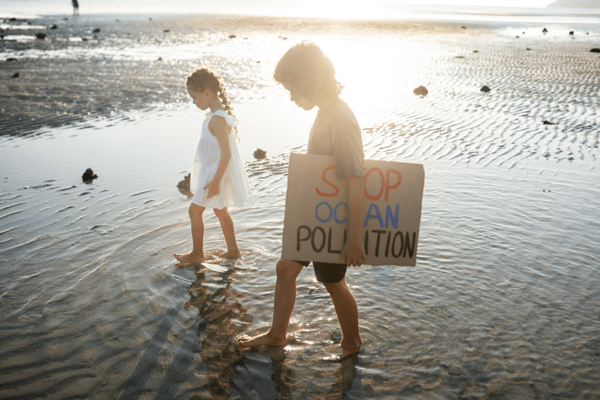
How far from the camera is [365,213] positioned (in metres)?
2.80

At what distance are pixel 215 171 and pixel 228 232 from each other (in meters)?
0.67

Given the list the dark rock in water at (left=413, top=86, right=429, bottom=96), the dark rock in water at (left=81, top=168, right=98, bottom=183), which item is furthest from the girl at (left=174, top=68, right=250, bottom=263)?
the dark rock in water at (left=413, top=86, right=429, bottom=96)

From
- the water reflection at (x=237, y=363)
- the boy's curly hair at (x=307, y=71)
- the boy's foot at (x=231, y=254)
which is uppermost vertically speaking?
the boy's curly hair at (x=307, y=71)

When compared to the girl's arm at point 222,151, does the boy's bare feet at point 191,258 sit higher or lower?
lower

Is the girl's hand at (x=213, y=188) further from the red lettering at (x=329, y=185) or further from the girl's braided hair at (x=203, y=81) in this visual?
the red lettering at (x=329, y=185)

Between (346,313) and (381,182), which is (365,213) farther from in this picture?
(346,313)

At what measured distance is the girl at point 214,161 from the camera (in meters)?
4.23

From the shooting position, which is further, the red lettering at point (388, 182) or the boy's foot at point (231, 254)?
the boy's foot at point (231, 254)

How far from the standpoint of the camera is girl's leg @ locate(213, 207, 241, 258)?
4.54 metres

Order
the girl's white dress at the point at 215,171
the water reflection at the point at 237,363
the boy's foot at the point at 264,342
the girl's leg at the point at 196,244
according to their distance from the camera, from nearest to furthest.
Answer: the water reflection at the point at 237,363 → the boy's foot at the point at 264,342 → the girl's white dress at the point at 215,171 → the girl's leg at the point at 196,244

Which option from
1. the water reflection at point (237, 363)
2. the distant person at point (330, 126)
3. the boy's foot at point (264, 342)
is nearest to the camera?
the distant person at point (330, 126)

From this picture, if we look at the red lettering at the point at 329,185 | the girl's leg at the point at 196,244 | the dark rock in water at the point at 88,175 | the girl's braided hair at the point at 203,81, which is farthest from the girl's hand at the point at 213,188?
the dark rock in water at the point at 88,175

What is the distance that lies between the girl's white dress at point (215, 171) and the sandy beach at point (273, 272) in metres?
0.66

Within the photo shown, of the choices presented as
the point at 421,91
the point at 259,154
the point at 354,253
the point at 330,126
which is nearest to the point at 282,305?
the point at 354,253
